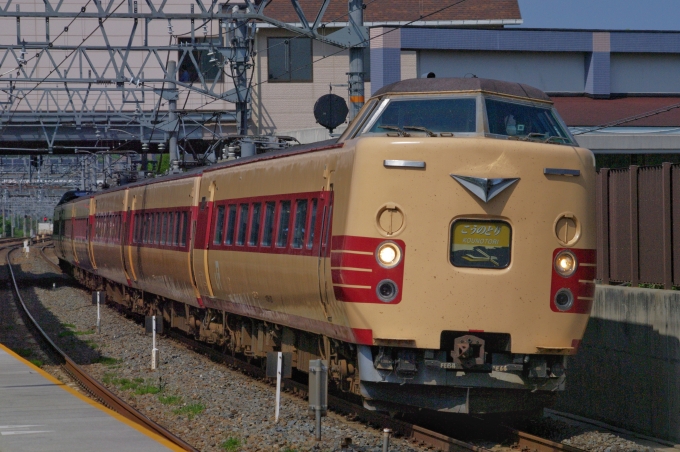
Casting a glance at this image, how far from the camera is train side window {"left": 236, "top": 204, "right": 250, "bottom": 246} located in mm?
13816

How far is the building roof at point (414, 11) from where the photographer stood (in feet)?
152

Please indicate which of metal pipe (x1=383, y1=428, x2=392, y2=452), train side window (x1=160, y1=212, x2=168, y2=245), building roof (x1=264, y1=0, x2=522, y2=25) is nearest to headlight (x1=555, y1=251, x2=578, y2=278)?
metal pipe (x1=383, y1=428, x2=392, y2=452)

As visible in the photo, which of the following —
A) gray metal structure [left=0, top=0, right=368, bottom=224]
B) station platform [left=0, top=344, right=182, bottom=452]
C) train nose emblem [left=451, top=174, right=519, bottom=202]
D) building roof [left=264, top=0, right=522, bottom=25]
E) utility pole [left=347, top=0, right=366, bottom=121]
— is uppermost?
building roof [left=264, top=0, right=522, bottom=25]

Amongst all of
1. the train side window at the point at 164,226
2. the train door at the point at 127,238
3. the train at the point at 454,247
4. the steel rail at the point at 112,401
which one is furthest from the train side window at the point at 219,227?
the train door at the point at 127,238

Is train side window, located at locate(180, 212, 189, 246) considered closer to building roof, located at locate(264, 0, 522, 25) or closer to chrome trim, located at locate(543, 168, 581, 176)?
chrome trim, located at locate(543, 168, 581, 176)

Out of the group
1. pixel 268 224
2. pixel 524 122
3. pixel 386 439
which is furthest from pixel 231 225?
pixel 386 439

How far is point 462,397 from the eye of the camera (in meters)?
9.77

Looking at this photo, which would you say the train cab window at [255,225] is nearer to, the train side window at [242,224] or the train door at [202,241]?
the train side window at [242,224]

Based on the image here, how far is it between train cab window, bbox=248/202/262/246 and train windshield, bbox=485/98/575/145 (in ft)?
12.7

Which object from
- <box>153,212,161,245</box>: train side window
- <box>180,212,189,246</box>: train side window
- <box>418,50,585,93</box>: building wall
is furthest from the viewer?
<box>418,50,585,93</box>: building wall

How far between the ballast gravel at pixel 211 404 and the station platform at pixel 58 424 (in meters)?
0.90

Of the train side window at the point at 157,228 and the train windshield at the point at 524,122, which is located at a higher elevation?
the train windshield at the point at 524,122

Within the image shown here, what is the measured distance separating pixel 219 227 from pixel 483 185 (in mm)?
6536

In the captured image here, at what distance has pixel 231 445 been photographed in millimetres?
9992
